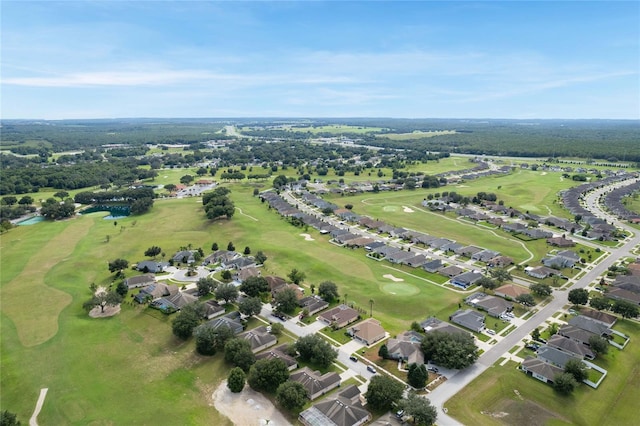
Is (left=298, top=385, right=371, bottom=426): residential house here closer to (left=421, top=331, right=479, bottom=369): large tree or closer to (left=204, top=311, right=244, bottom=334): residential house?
(left=421, top=331, right=479, bottom=369): large tree

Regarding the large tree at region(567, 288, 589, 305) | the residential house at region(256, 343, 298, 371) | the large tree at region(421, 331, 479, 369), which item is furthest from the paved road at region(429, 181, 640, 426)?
the residential house at region(256, 343, 298, 371)

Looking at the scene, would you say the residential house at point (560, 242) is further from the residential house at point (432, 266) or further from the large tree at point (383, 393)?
the large tree at point (383, 393)

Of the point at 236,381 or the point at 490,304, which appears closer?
the point at 236,381

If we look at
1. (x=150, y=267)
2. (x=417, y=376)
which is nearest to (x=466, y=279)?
(x=417, y=376)

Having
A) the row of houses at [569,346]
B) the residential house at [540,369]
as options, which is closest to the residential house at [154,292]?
the residential house at [540,369]

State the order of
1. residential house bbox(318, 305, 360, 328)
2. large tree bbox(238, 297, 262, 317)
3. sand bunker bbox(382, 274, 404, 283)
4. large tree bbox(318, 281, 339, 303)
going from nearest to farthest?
1. residential house bbox(318, 305, 360, 328)
2. large tree bbox(238, 297, 262, 317)
3. large tree bbox(318, 281, 339, 303)
4. sand bunker bbox(382, 274, 404, 283)

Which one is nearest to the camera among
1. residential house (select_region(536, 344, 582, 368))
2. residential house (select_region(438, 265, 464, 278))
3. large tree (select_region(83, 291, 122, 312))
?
residential house (select_region(536, 344, 582, 368))

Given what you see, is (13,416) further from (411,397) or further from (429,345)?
(429,345)

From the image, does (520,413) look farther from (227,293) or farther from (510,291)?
(227,293)
